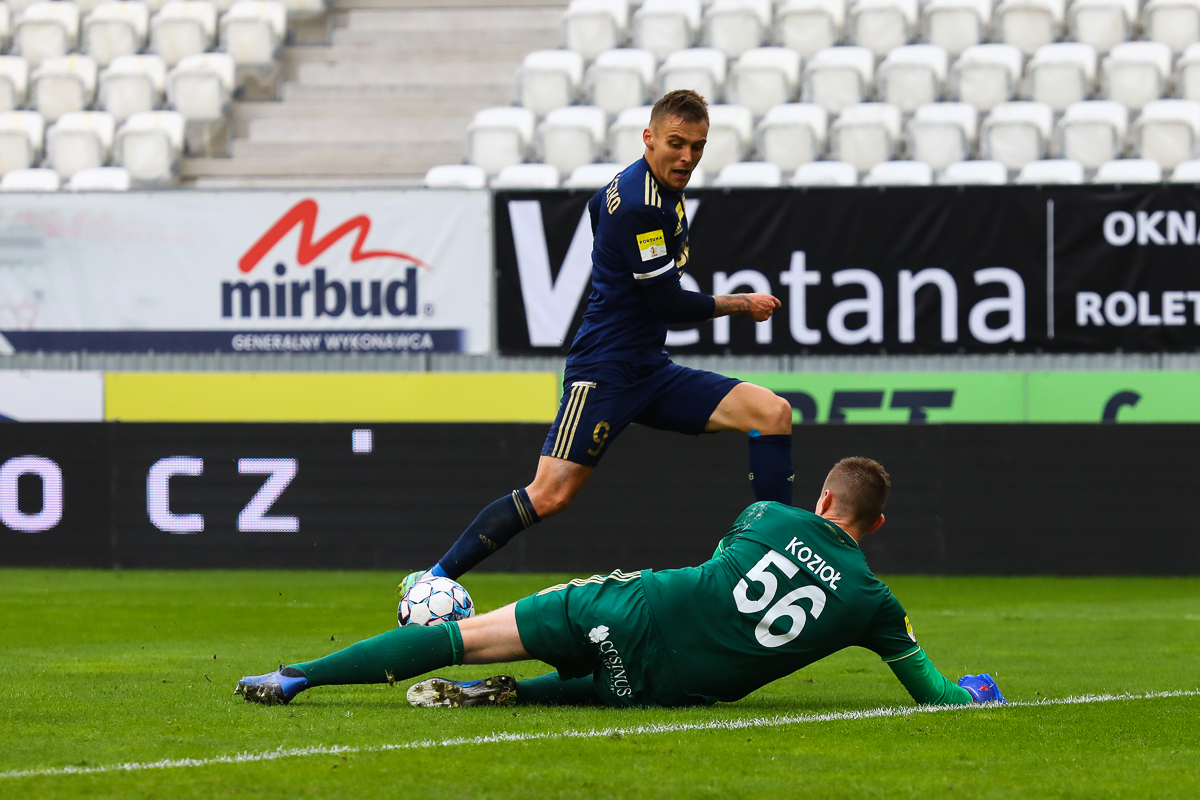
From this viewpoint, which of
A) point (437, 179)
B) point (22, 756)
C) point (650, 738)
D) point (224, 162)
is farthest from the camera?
point (224, 162)

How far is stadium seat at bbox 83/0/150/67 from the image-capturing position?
58.7 ft

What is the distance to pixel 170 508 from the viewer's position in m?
12.6

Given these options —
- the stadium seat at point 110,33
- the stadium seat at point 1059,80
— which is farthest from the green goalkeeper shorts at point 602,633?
the stadium seat at point 110,33

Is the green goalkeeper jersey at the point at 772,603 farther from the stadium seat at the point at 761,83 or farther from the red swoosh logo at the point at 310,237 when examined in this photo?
the stadium seat at the point at 761,83

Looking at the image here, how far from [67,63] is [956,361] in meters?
10.7

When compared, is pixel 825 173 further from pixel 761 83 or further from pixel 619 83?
pixel 619 83

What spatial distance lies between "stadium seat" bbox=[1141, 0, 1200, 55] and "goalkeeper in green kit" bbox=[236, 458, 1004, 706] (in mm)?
13588

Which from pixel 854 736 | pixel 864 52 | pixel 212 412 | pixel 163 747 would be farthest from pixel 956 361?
pixel 163 747

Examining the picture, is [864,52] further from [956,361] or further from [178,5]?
[178,5]

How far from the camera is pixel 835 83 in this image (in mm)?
16125

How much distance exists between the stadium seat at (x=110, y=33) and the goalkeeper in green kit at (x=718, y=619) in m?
14.9

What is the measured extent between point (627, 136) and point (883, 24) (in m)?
3.55

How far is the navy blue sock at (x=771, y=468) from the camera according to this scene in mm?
5777

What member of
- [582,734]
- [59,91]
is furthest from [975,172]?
[582,734]
